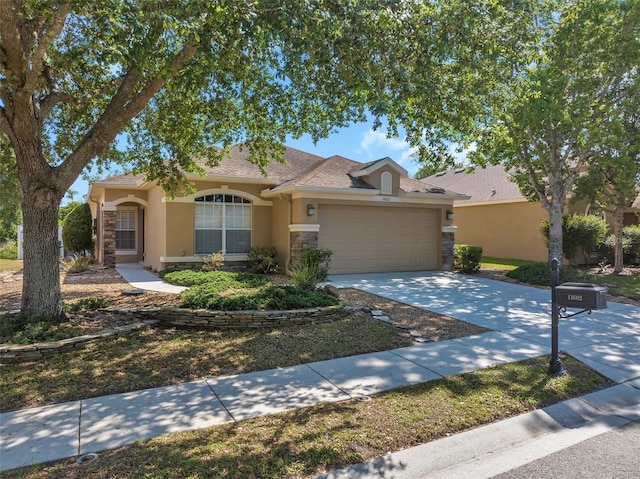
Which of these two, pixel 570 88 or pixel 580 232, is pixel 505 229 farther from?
pixel 570 88

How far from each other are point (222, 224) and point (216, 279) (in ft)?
12.3

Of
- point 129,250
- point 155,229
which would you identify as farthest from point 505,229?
point 129,250

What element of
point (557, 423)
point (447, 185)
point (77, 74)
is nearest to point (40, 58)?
point (77, 74)

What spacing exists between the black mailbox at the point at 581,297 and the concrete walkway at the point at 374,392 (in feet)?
3.28

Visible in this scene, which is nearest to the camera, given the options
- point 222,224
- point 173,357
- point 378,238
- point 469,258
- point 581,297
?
point 581,297

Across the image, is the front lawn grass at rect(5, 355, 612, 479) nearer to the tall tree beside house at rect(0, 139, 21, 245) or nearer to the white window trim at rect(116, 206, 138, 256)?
the tall tree beside house at rect(0, 139, 21, 245)

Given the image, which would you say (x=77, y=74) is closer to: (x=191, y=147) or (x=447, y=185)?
(x=191, y=147)

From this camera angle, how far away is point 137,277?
13312mm

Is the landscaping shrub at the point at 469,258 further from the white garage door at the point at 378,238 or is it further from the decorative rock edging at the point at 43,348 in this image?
the decorative rock edging at the point at 43,348

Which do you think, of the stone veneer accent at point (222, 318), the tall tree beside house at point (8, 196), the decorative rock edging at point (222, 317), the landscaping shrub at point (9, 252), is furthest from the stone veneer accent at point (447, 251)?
the landscaping shrub at point (9, 252)

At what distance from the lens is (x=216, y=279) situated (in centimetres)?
1113

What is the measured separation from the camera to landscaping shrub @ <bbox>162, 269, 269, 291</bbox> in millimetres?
10473

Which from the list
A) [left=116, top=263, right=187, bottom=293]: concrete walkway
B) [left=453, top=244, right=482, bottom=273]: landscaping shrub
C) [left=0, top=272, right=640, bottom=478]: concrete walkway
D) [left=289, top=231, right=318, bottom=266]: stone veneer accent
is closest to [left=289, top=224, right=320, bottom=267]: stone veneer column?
[left=289, top=231, right=318, bottom=266]: stone veneer accent

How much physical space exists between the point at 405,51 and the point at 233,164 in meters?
9.81
